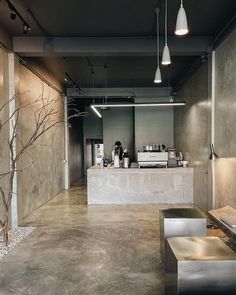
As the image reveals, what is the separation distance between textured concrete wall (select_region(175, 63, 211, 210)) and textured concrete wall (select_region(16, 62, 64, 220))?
3.92 meters

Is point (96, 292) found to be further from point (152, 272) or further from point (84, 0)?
point (84, 0)

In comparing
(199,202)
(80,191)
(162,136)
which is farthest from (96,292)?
(162,136)

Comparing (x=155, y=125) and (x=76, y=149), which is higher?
(x=155, y=125)

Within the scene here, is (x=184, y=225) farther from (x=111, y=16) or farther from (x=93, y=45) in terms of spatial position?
(x=93, y=45)

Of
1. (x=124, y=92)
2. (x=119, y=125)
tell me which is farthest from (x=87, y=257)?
(x=119, y=125)

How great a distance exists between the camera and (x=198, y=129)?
6773 mm

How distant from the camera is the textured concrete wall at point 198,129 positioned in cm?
606

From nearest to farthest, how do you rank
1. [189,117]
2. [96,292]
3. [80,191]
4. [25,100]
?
[96,292], [25,100], [189,117], [80,191]

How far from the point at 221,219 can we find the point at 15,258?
9.37 ft

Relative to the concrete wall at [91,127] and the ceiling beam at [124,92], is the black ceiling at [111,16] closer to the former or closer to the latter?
the ceiling beam at [124,92]

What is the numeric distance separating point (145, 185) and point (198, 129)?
2.03 meters

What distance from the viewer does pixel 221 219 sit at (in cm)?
342

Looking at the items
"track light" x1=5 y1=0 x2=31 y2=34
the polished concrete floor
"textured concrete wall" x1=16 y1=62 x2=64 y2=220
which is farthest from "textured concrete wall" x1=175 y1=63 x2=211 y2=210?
"textured concrete wall" x1=16 y1=62 x2=64 y2=220

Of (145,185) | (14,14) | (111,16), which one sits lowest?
(145,185)
